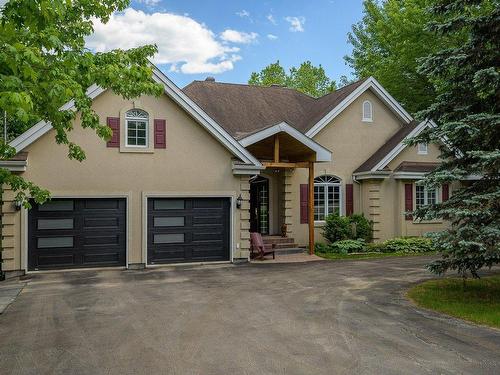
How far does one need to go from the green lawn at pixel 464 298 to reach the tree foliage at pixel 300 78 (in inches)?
1276

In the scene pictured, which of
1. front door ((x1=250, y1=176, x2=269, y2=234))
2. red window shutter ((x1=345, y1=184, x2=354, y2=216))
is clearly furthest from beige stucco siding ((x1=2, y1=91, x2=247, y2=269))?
red window shutter ((x1=345, y1=184, x2=354, y2=216))

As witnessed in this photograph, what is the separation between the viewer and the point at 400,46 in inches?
Answer: 1064

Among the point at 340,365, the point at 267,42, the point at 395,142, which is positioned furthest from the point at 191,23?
the point at 340,365

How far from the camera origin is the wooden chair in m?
15.8

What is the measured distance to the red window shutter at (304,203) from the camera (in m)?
18.4

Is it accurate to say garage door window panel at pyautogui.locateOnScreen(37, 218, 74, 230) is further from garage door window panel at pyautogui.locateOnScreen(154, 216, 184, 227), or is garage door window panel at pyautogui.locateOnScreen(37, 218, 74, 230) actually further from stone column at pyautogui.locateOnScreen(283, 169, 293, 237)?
stone column at pyautogui.locateOnScreen(283, 169, 293, 237)

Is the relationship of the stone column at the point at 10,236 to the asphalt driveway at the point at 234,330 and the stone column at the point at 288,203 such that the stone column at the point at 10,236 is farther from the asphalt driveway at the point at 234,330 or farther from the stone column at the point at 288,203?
the stone column at the point at 288,203

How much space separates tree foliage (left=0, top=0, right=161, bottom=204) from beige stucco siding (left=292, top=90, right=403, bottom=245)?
409 inches

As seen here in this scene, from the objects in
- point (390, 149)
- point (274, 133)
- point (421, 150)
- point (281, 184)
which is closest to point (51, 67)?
point (274, 133)

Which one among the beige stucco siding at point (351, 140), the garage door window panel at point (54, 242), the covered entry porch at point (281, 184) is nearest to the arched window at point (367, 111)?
the beige stucco siding at point (351, 140)

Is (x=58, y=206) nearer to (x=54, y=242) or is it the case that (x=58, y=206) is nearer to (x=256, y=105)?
(x=54, y=242)

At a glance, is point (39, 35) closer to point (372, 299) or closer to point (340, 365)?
point (340, 365)

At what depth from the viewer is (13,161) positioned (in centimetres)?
1266

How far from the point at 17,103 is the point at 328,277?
9432 millimetres
